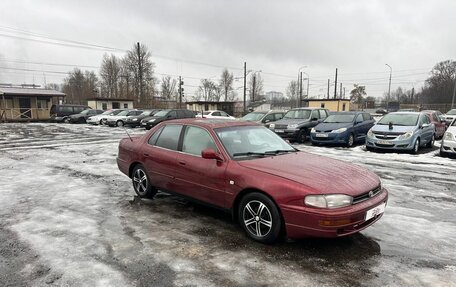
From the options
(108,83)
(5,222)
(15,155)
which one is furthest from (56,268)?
(108,83)

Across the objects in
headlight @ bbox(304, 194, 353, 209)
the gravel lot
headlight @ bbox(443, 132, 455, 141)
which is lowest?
the gravel lot

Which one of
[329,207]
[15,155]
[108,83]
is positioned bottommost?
[15,155]

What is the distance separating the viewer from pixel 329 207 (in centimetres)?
356

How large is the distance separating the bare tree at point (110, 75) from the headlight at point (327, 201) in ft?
233

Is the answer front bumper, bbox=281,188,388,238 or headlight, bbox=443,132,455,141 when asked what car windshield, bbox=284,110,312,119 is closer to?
headlight, bbox=443,132,455,141

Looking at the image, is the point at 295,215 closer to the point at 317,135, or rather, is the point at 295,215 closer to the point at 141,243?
the point at 141,243

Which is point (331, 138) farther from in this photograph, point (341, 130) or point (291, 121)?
point (291, 121)

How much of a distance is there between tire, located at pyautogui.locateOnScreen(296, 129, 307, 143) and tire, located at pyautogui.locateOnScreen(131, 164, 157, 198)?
1045 centimetres

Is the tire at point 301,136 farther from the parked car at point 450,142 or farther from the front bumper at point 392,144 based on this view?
the parked car at point 450,142

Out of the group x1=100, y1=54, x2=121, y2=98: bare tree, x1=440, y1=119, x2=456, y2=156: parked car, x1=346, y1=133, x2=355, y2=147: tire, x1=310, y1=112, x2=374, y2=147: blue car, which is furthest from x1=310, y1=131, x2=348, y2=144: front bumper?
x1=100, y1=54, x2=121, y2=98: bare tree

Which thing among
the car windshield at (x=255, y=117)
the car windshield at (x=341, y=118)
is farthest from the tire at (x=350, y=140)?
the car windshield at (x=255, y=117)

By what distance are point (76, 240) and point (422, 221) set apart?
490 centimetres

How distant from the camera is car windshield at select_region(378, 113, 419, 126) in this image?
12618 mm

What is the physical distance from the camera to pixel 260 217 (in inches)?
158
